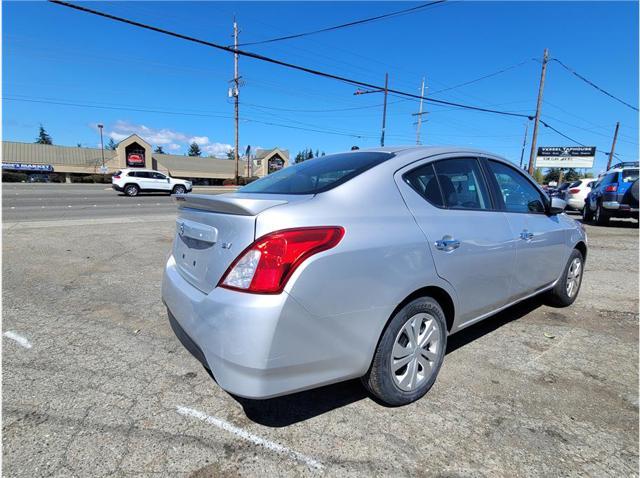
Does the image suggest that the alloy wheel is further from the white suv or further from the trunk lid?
the white suv

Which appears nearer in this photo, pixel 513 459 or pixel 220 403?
pixel 513 459

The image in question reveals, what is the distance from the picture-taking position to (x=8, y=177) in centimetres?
4434

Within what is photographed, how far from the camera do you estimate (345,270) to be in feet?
6.51

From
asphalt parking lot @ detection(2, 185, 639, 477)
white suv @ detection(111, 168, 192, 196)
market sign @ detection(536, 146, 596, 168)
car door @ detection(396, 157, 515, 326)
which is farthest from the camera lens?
market sign @ detection(536, 146, 596, 168)

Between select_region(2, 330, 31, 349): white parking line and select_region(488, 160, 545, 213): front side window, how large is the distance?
4.09m

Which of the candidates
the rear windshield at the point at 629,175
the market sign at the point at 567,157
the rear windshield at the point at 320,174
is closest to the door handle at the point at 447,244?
the rear windshield at the point at 320,174

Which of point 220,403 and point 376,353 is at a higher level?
point 376,353

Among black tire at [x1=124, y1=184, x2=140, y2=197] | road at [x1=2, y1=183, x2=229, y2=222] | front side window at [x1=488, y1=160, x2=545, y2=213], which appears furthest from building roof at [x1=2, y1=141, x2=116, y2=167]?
front side window at [x1=488, y1=160, x2=545, y2=213]

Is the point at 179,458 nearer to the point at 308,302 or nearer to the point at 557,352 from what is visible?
the point at 308,302

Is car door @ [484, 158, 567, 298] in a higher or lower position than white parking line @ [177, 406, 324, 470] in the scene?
higher

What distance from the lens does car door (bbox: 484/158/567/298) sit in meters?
3.28

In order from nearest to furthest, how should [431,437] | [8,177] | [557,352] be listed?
[431,437], [557,352], [8,177]

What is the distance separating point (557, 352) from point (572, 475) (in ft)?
5.28

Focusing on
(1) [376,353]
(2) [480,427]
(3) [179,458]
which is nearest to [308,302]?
(1) [376,353]
